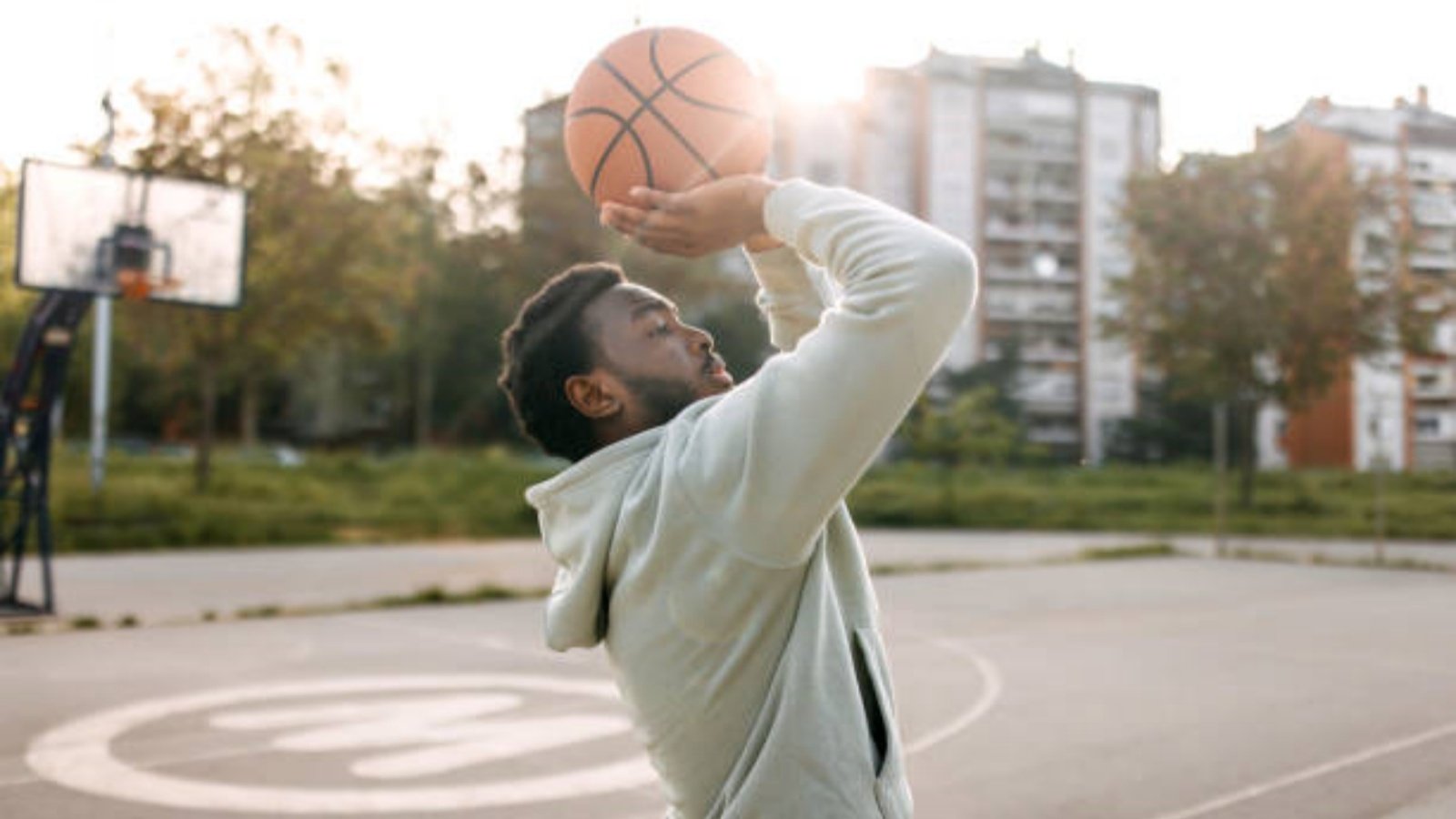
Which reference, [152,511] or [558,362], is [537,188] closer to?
[152,511]

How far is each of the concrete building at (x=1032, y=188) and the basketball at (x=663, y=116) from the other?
53.5m

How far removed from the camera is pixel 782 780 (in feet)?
4.75

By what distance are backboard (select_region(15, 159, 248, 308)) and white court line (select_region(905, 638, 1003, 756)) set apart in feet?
21.9

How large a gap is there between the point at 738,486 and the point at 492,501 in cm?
2493

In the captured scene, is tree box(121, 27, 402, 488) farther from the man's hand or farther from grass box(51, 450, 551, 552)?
the man's hand

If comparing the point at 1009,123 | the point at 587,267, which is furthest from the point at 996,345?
the point at 587,267

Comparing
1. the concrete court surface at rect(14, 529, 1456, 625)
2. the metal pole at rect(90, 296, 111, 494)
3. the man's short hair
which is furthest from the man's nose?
the metal pole at rect(90, 296, 111, 494)

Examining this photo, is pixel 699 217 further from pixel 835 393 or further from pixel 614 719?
pixel 614 719

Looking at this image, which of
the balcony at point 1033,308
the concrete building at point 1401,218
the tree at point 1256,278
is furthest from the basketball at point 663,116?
the balcony at point 1033,308

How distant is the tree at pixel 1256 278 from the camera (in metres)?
25.0

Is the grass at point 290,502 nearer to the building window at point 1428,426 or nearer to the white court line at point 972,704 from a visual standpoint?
the white court line at point 972,704

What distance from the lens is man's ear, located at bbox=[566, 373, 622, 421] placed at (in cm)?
160

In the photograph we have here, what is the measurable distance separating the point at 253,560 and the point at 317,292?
6.77m

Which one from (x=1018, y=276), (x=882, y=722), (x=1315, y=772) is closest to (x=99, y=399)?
(x=1315, y=772)
